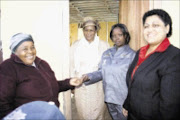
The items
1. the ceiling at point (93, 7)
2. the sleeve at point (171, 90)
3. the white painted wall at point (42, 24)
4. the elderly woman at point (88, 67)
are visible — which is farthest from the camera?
the ceiling at point (93, 7)

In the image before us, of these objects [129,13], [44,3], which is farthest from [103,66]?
[44,3]

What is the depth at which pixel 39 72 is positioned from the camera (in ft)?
5.99

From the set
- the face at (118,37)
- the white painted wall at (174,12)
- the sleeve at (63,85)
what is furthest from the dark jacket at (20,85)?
the white painted wall at (174,12)

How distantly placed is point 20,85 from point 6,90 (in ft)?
0.48

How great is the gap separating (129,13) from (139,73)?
61.5 inches

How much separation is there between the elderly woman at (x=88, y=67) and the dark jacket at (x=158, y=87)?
1.38m

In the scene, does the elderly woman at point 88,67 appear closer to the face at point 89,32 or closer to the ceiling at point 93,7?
the face at point 89,32

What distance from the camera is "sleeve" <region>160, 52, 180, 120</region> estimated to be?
131 centimetres

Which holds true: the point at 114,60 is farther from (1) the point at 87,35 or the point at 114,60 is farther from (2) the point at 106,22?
(2) the point at 106,22

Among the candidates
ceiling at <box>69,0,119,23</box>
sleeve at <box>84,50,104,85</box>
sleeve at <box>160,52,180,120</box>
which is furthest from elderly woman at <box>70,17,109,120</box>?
ceiling at <box>69,0,119,23</box>

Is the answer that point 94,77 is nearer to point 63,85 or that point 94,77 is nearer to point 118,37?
point 63,85

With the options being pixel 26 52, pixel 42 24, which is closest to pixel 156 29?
pixel 26 52

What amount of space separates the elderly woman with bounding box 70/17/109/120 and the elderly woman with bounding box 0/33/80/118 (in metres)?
1.11

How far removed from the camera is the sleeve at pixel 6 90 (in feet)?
5.02
